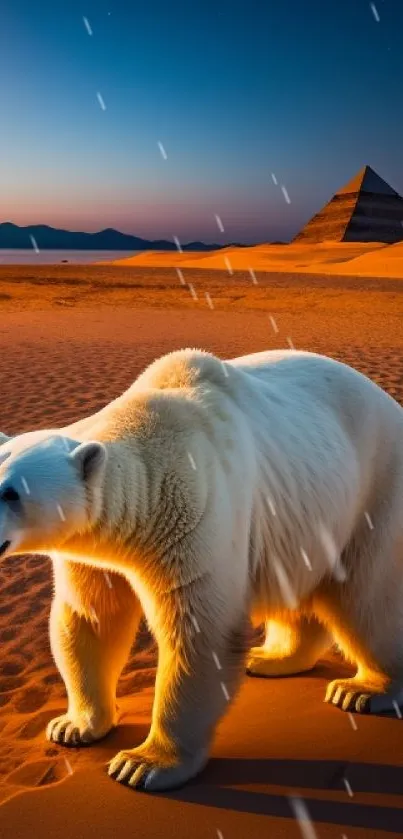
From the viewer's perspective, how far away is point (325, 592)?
3.33 metres

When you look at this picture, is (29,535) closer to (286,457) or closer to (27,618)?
(286,457)

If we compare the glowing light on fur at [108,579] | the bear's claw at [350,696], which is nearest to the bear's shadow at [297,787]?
the bear's claw at [350,696]

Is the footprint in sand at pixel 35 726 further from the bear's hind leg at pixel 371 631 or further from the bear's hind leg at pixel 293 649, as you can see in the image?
the bear's hind leg at pixel 371 631

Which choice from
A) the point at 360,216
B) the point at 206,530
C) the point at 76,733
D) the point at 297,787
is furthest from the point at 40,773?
the point at 360,216

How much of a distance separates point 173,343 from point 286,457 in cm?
1507

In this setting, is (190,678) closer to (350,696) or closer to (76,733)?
(76,733)

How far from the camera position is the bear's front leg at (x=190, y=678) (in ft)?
8.53

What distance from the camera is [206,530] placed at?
258 centimetres

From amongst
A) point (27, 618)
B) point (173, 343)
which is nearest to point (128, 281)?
point (173, 343)

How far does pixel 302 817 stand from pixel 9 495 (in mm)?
1515

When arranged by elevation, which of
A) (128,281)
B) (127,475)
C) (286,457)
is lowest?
(286,457)

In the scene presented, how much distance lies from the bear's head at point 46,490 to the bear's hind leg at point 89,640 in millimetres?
524

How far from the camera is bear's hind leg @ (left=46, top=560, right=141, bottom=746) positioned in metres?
2.92

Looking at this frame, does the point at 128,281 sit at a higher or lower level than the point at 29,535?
higher
